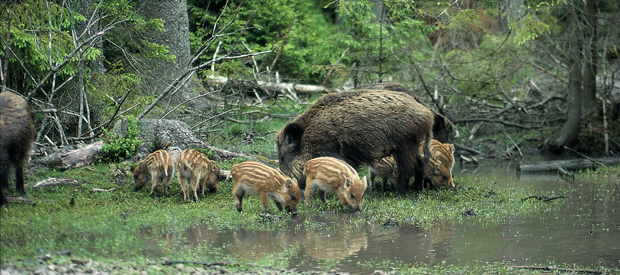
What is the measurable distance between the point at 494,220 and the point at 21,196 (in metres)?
6.15

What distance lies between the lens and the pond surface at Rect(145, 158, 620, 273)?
509 centimetres

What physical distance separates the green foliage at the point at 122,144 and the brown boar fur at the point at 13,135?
2.21 metres

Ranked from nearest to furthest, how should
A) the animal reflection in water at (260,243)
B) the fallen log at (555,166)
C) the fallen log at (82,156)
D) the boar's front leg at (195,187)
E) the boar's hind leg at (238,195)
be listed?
the animal reflection in water at (260,243) < the boar's hind leg at (238,195) < the boar's front leg at (195,187) < the fallen log at (82,156) < the fallen log at (555,166)

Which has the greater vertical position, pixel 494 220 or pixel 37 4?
pixel 37 4

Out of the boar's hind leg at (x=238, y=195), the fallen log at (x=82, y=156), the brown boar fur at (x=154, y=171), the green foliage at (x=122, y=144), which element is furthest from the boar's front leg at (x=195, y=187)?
the fallen log at (x=82, y=156)

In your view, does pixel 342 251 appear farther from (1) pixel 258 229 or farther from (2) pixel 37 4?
(2) pixel 37 4

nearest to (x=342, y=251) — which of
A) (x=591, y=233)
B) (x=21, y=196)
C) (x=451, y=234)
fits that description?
(x=451, y=234)

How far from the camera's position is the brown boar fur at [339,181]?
7.07 metres

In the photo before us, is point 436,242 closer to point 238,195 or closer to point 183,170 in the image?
point 238,195

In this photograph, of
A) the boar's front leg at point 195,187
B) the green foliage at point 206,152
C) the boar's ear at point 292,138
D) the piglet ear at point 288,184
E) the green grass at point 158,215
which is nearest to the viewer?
the green grass at point 158,215

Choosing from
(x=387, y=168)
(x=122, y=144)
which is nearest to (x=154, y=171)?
(x=122, y=144)

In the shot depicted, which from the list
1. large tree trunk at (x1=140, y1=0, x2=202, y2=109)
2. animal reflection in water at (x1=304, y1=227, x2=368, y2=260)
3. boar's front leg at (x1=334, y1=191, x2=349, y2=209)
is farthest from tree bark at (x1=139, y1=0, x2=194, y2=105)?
animal reflection in water at (x1=304, y1=227, x2=368, y2=260)

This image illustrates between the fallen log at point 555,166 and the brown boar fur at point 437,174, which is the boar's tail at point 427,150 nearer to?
the brown boar fur at point 437,174

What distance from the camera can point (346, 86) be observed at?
713 inches
